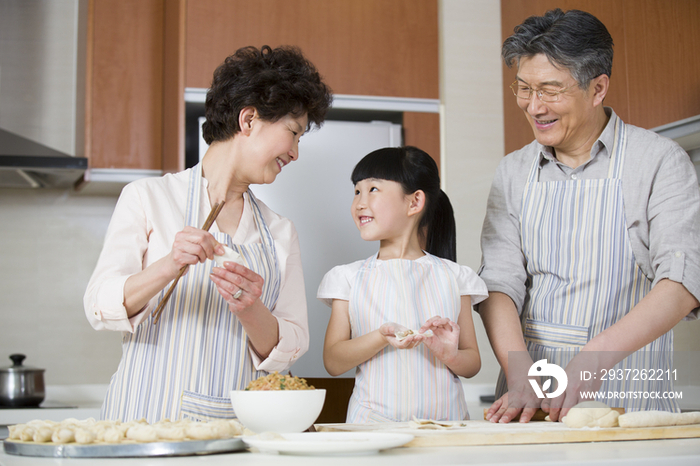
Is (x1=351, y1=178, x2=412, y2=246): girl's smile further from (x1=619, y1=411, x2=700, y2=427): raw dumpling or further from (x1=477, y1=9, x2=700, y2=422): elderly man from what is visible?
(x1=619, y1=411, x2=700, y2=427): raw dumpling

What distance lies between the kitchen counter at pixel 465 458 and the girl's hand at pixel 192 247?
0.35 meters

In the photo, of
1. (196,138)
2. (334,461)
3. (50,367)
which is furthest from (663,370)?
(50,367)

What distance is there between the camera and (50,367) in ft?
8.09

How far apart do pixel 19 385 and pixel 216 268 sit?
56.8 inches

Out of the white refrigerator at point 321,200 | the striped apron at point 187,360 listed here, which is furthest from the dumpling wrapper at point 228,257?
the white refrigerator at point 321,200

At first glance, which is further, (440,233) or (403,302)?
(440,233)

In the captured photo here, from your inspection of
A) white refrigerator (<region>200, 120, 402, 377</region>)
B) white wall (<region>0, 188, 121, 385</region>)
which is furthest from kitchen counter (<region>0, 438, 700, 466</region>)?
white wall (<region>0, 188, 121, 385</region>)

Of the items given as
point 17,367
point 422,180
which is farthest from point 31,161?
point 422,180

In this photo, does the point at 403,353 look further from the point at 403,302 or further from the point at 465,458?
the point at 465,458

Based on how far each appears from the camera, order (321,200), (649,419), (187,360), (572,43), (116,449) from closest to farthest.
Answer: (116,449), (649,419), (187,360), (572,43), (321,200)

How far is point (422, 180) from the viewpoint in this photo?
1.53 metres

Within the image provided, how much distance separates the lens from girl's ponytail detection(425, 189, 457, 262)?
1607mm

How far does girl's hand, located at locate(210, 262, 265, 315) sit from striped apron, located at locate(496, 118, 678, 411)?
2.01 feet

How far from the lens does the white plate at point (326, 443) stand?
0.68 metres
